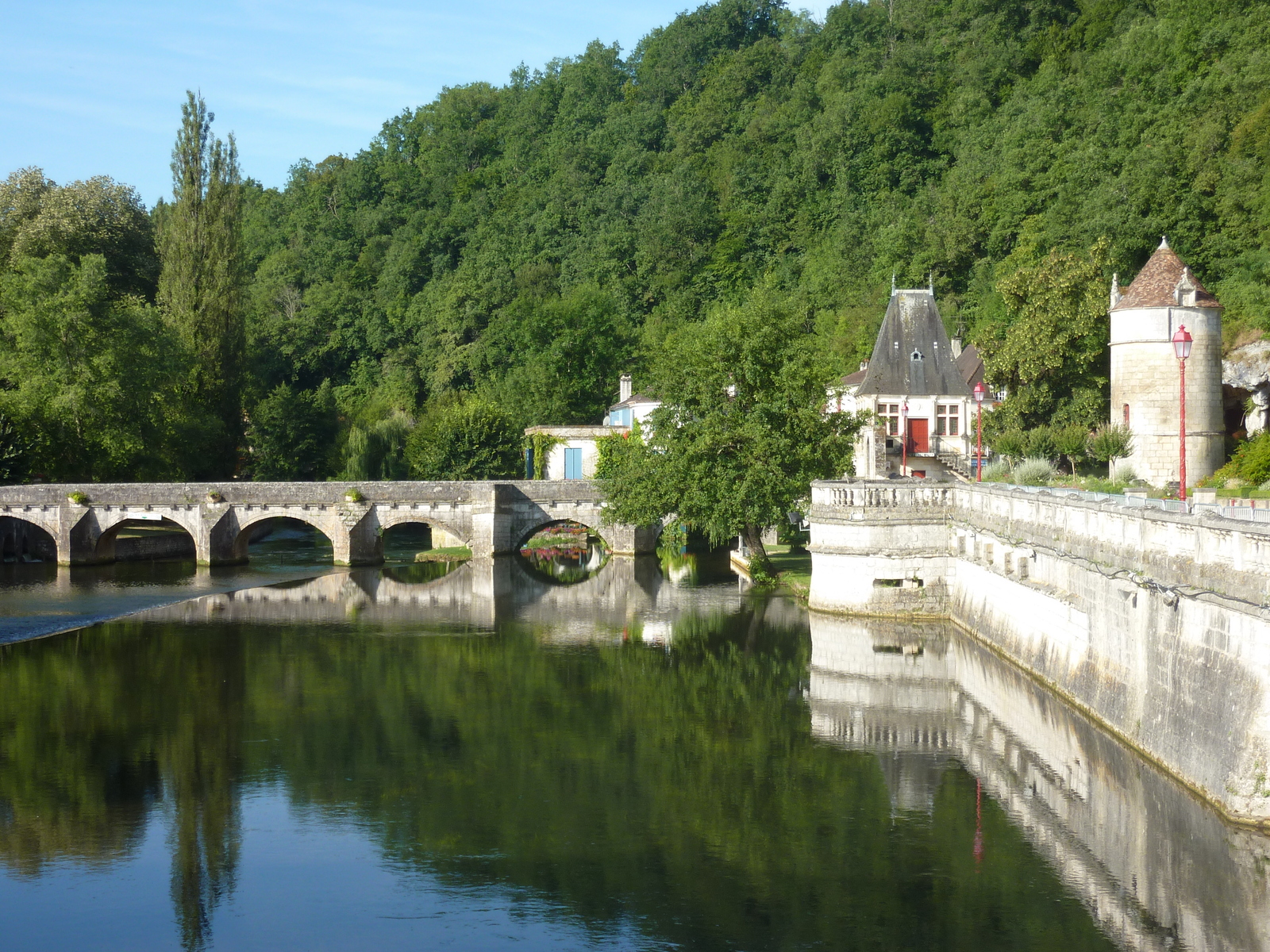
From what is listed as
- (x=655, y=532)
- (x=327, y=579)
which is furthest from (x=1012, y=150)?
(x=327, y=579)

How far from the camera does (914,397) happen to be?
45.2 metres

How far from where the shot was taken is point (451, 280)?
91.2 m

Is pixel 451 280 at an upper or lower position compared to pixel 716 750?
upper

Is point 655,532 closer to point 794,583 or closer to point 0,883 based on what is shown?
point 794,583

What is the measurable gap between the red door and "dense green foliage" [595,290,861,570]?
29.4 feet

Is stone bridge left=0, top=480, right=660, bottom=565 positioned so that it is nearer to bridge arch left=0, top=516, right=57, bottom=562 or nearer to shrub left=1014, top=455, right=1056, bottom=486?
bridge arch left=0, top=516, right=57, bottom=562

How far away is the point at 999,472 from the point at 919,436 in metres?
9.76

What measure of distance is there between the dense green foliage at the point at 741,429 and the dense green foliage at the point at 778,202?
9.35 m

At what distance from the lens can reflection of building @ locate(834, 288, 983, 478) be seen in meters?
44.3

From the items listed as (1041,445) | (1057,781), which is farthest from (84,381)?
(1057,781)

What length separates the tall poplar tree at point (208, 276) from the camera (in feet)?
193

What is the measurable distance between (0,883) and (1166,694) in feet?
48.4

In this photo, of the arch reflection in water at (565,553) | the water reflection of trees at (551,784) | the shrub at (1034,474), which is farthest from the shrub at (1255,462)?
the arch reflection in water at (565,553)

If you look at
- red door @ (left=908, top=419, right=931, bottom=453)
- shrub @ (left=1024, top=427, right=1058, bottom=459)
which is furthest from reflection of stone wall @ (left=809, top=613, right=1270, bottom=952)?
red door @ (left=908, top=419, right=931, bottom=453)
